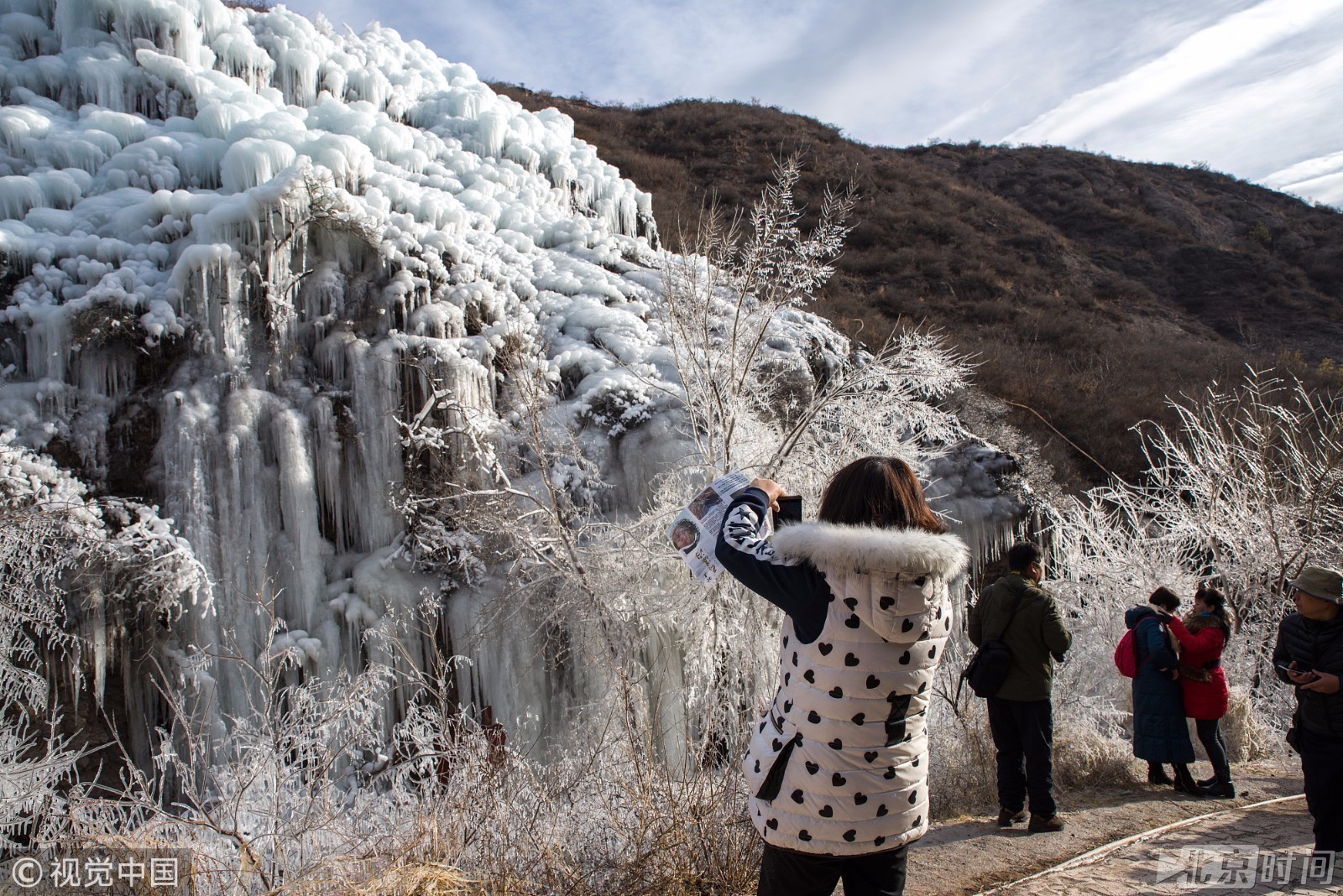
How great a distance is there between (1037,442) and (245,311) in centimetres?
1263

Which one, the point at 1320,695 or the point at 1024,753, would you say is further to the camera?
the point at 1024,753

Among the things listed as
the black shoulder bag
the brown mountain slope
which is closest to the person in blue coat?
the black shoulder bag

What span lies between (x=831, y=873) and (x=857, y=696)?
16.6 inches

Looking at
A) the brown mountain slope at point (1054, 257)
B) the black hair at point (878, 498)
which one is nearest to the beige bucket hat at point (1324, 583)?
the black hair at point (878, 498)

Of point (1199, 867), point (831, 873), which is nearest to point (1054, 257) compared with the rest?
point (1199, 867)

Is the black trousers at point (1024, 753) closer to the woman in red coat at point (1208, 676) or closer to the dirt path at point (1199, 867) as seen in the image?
the dirt path at point (1199, 867)

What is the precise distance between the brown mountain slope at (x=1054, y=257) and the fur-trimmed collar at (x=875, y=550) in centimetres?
1305

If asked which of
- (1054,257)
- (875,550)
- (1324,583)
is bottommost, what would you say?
(1324,583)

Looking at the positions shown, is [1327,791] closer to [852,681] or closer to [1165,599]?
[1165,599]

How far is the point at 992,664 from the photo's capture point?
11.9 ft

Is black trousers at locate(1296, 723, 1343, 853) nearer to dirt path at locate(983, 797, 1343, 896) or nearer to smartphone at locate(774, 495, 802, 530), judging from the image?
dirt path at locate(983, 797, 1343, 896)

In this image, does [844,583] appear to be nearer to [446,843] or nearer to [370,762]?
[446,843]

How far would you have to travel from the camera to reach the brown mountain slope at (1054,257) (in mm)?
16859

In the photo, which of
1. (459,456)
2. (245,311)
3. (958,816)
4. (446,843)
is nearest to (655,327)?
(459,456)
